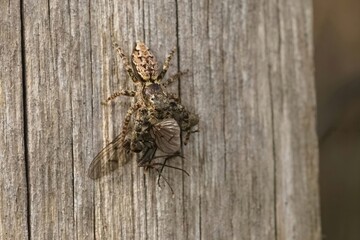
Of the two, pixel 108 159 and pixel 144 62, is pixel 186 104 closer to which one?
pixel 144 62

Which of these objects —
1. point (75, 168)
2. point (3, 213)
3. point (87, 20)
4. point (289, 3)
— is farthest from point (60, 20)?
point (289, 3)

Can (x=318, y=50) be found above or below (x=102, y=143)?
above

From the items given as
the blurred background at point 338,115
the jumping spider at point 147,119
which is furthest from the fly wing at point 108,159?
the blurred background at point 338,115

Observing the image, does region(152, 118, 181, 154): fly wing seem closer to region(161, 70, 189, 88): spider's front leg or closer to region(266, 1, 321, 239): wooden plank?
region(161, 70, 189, 88): spider's front leg

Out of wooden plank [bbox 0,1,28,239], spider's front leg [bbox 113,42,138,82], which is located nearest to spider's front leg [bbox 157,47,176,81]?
spider's front leg [bbox 113,42,138,82]

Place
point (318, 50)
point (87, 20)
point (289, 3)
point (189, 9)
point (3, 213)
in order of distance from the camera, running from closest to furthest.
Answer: point (3, 213) < point (87, 20) < point (189, 9) < point (289, 3) < point (318, 50)

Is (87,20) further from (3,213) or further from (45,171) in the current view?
(3,213)
